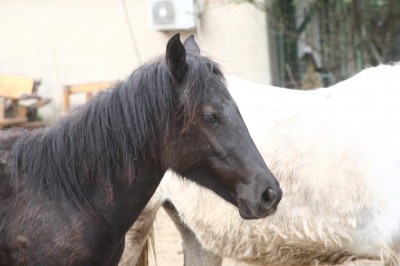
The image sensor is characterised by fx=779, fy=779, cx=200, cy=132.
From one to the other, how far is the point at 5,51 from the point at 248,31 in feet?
12.3

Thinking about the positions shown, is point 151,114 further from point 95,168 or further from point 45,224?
point 45,224

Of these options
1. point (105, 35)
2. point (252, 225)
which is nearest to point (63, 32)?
point (105, 35)

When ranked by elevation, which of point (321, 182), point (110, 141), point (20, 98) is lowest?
point (20, 98)

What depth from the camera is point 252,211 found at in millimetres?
3484

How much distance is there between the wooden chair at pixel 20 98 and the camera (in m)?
11.2

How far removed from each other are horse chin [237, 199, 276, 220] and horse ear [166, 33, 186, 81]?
64 cm

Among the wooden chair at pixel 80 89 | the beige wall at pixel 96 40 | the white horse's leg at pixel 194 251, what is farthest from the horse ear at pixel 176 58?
the beige wall at pixel 96 40

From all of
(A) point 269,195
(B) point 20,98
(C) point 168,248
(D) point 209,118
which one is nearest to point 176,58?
(D) point 209,118

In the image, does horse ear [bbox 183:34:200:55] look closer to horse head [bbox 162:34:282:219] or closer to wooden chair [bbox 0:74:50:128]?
horse head [bbox 162:34:282:219]

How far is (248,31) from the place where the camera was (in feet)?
Result: 38.2

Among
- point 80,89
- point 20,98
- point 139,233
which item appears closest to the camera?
point 139,233

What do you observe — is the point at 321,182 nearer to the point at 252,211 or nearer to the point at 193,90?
the point at 252,211

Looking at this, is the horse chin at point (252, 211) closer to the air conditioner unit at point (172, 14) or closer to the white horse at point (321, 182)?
the white horse at point (321, 182)

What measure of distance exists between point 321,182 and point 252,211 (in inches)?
51.0
